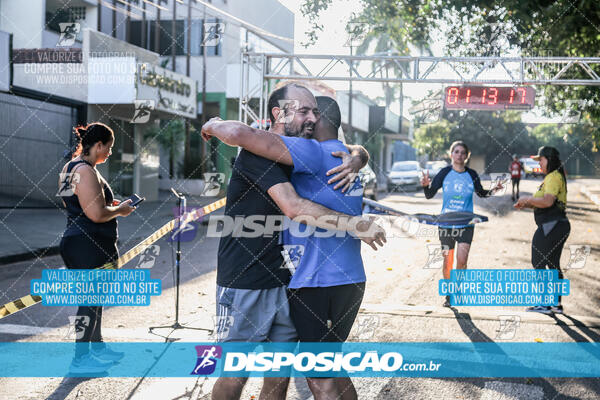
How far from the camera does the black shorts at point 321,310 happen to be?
2.89 metres

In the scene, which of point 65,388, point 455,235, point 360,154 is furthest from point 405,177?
point 360,154

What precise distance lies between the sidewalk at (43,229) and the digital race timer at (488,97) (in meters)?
5.77

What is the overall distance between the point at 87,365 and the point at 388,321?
3.21 meters

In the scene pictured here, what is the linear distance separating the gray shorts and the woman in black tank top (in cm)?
195

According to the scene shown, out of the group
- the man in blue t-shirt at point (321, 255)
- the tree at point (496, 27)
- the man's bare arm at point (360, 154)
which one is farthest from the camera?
the tree at point (496, 27)

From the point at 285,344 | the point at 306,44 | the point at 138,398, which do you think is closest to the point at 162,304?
the point at 138,398

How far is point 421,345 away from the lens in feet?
18.6

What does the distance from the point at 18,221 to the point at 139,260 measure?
624cm

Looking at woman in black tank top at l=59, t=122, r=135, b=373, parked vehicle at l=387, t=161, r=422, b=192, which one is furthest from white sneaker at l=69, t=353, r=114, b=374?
parked vehicle at l=387, t=161, r=422, b=192

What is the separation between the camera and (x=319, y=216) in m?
2.79

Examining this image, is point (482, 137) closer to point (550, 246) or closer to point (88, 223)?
point (550, 246)

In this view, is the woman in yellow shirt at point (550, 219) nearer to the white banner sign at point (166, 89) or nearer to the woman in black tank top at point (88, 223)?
the woman in black tank top at point (88, 223)

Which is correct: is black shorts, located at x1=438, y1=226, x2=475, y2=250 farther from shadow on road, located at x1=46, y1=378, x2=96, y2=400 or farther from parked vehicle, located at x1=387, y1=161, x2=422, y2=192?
parked vehicle, located at x1=387, y1=161, x2=422, y2=192

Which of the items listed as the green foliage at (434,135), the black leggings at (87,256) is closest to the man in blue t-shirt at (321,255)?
the black leggings at (87,256)
